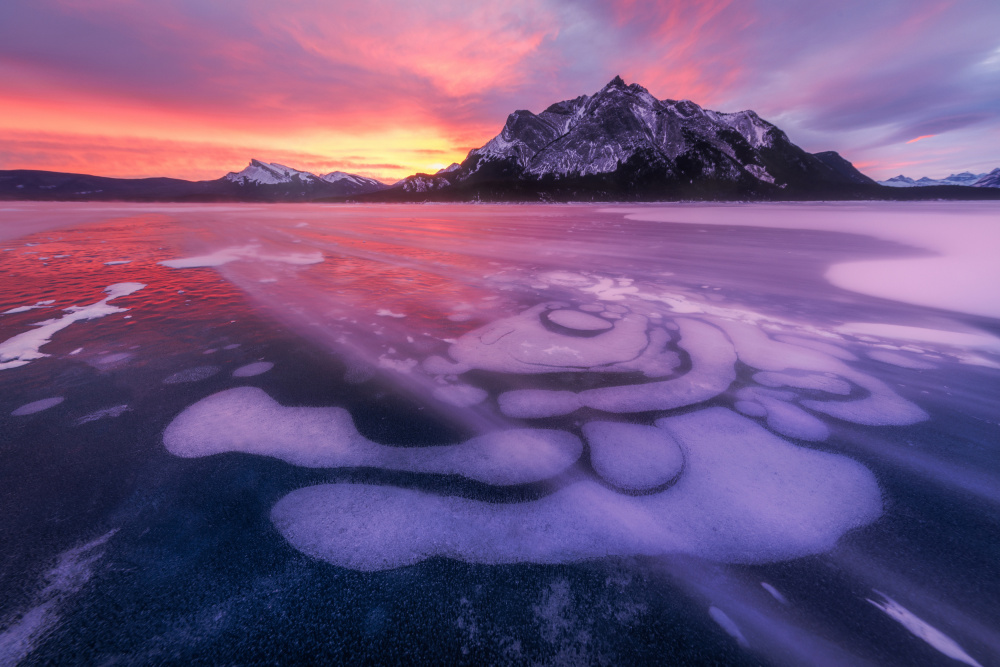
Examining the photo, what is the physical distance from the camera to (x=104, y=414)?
313 centimetres

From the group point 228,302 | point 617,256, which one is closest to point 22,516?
point 228,302

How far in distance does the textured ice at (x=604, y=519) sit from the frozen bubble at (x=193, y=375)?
2.31 metres

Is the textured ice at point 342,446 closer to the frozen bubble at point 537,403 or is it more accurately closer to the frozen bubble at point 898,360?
the frozen bubble at point 537,403

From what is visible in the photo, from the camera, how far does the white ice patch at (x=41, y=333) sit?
164 inches

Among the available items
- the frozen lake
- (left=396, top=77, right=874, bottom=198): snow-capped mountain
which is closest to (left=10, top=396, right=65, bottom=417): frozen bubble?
the frozen lake

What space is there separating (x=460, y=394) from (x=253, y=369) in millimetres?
2320

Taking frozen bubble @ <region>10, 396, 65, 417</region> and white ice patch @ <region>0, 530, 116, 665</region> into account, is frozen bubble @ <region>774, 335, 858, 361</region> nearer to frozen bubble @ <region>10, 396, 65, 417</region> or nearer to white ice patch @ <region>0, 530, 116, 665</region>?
white ice patch @ <region>0, 530, 116, 665</region>

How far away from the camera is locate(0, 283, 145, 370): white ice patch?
417 cm

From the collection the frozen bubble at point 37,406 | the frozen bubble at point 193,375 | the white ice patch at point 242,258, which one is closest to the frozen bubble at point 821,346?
the frozen bubble at point 193,375

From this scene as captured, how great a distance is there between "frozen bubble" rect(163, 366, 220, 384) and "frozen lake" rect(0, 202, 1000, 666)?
0.11 ft

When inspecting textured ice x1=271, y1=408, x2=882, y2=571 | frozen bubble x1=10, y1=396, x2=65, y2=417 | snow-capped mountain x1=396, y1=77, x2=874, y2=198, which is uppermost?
snow-capped mountain x1=396, y1=77, x2=874, y2=198

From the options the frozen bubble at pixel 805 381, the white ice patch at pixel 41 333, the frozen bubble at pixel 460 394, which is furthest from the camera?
the white ice patch at pixel 41 333

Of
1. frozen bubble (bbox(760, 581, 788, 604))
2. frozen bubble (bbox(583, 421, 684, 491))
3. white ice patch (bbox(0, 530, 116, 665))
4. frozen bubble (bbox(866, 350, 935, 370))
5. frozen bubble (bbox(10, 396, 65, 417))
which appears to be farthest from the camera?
frozen bubble (bbox(866, 350, 935, 370))

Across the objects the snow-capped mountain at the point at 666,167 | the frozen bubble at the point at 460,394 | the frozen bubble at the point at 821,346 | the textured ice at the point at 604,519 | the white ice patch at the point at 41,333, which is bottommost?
the textured ice at the point at 604,519
